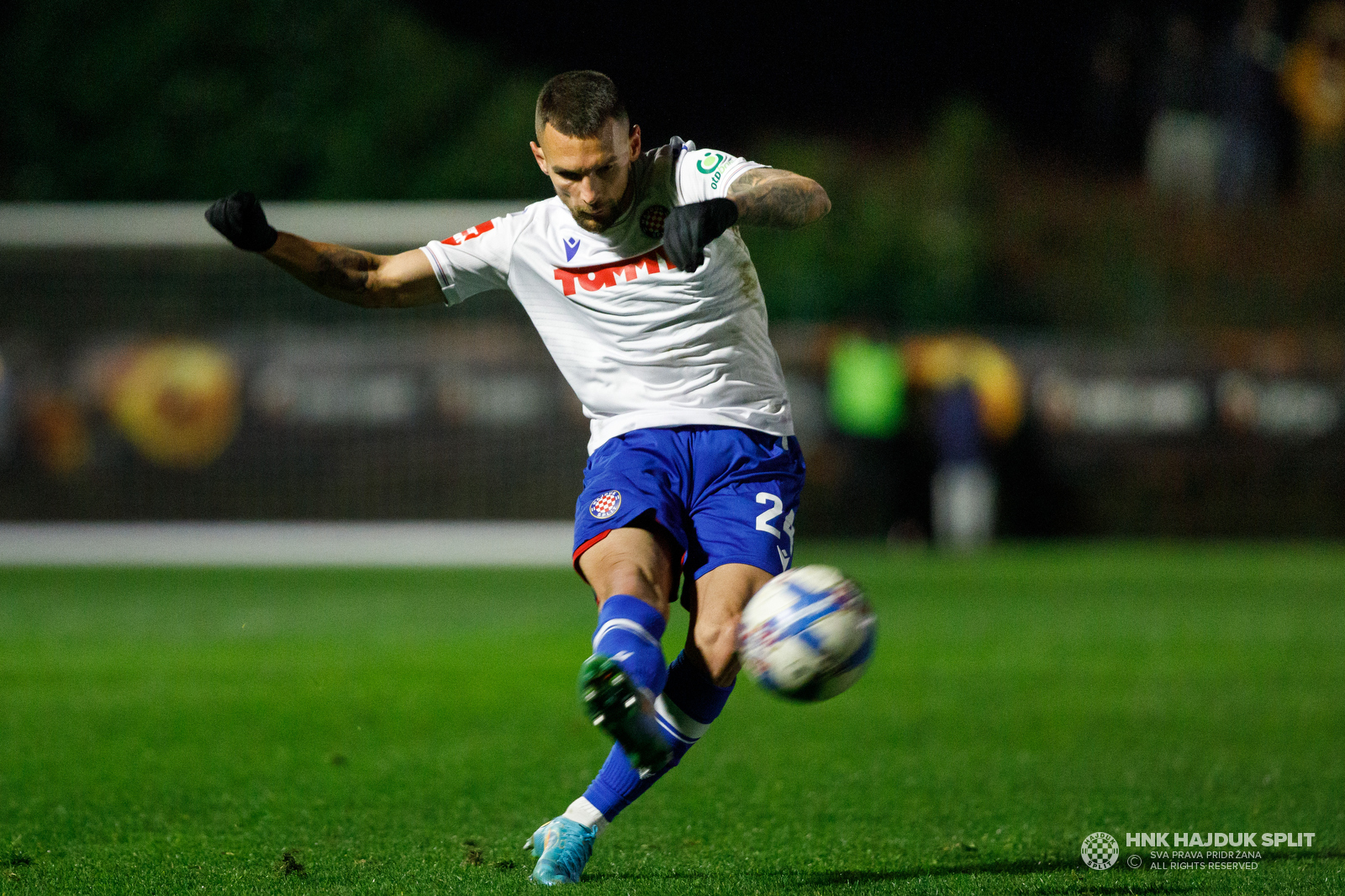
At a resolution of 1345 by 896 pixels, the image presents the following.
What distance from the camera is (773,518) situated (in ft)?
14.5

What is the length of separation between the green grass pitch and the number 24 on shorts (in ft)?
2.86

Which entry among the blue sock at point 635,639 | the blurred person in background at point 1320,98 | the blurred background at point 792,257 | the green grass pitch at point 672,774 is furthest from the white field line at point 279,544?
the blurred person in background at point 1320,98

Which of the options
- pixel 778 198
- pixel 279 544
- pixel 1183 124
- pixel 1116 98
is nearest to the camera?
pixel 778 198

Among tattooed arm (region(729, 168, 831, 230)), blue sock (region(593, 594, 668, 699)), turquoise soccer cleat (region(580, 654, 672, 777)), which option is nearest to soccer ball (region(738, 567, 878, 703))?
blue sock (region(593, 594, 668, 699))

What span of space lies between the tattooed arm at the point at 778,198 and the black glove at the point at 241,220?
137 cm

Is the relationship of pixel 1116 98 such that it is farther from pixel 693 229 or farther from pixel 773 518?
pixel 693 229

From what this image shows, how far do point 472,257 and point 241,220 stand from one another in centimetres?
68

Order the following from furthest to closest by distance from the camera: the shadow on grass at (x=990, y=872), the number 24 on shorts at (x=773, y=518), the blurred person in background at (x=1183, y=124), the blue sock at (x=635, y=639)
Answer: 1. the blurred person in background at (x=1183, y=124)
2. the number 24 on shorts at (x=773, y=518)
3. the shadow on grass at (x=990, y=872)
4. the blue sock at (x=635, y=639)

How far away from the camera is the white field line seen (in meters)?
16.7

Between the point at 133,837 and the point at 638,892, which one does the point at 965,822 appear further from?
the point at 133,837

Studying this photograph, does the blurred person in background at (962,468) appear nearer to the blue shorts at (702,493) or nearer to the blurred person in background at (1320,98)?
the blurred person in background at (1320,98)

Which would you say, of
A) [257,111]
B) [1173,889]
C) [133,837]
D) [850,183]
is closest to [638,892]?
[1173,889]

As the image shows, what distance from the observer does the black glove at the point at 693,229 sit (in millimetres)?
3969

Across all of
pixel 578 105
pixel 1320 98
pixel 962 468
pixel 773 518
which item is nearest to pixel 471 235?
pixel 578 105
